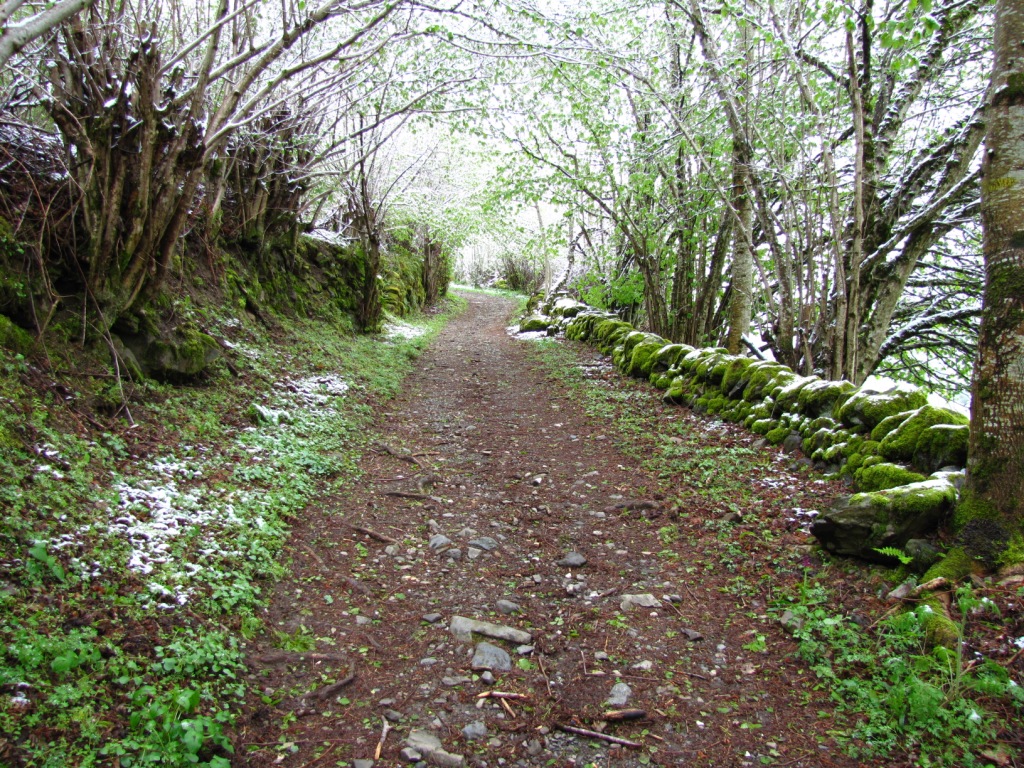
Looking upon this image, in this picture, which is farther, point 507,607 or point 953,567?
point 507,607

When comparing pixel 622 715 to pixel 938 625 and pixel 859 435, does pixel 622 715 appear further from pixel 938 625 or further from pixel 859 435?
pixel 859 435

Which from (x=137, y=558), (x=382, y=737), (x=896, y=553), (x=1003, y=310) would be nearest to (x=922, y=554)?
(x=896, y=553)

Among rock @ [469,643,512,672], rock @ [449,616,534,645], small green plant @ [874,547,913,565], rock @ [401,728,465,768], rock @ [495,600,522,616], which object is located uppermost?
small green plant @ [874,547,913,565]

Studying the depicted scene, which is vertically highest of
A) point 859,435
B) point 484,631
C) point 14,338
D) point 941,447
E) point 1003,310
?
point 1003,310

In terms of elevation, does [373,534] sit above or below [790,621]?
A: below

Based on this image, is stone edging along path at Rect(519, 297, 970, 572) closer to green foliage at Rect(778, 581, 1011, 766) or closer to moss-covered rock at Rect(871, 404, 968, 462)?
moss-covered rock at Rect(871, 404, 968, 462)

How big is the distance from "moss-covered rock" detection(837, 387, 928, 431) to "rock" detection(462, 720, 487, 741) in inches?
163

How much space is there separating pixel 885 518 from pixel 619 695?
7.09ft

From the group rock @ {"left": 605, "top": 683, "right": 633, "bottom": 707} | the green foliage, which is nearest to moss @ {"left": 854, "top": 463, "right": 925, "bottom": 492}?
the green foliage

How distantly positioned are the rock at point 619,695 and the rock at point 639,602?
71 cm

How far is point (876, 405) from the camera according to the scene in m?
4.95

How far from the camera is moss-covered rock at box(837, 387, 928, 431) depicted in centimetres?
481

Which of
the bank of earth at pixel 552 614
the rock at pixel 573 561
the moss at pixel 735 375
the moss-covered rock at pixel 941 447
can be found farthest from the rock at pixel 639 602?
the moss at pixel 735 375

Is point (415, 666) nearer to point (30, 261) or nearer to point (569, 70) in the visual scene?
point (30, 261)
